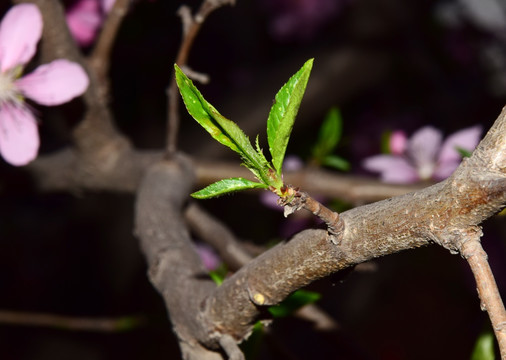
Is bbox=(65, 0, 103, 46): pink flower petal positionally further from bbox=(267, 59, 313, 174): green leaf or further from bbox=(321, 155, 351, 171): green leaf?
bbox=(267, 59, 313, 174): green leaf

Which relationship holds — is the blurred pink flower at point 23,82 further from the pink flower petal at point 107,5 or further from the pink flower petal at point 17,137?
the pink flower petal at point 107,5

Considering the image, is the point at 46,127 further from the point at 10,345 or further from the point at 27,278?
the point at 10,345

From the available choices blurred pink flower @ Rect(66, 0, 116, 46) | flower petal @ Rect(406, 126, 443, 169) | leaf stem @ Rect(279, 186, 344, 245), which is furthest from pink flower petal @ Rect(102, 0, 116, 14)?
leaf stem @ Rect(279, 186, 344, 245)

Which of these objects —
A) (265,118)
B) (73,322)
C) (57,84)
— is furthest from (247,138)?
(265,118)

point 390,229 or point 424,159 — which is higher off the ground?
point 390,229

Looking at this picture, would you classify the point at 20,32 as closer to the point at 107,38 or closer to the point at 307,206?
the point at 107,38

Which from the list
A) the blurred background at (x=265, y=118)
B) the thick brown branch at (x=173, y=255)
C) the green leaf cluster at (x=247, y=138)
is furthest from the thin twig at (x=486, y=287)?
the blurred background at (x=265, y=118)
